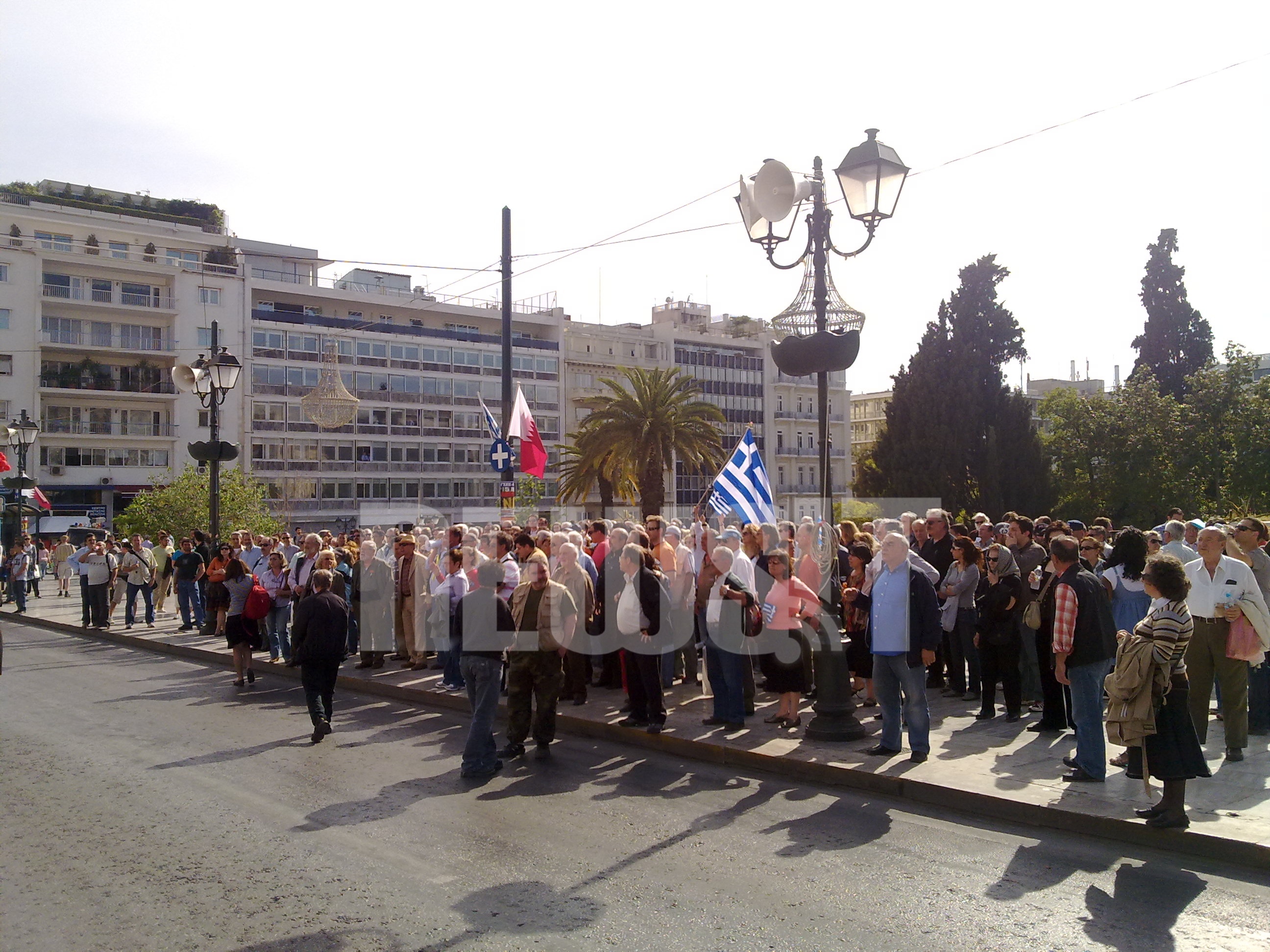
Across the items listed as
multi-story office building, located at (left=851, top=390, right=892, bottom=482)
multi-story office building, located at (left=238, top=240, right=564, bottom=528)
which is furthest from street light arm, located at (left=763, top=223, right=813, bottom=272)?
multi-story office building, located at (left=851, top=390, right=892, bottom=482)

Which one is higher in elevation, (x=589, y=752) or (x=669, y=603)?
(x=669, y=603)

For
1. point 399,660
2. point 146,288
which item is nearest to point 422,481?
A: point 146,288

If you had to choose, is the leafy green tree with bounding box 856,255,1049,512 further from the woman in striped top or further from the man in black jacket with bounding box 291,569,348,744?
the woman in striped top

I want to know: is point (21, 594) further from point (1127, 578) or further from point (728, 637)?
point (1127, 578)

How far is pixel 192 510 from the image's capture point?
34406mm

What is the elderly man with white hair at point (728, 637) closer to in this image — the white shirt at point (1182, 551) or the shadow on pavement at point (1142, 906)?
the shadow on pavement at point (1142, 906)

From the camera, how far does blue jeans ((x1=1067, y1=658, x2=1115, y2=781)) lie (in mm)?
7441

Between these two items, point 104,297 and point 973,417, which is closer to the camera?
point 973,417

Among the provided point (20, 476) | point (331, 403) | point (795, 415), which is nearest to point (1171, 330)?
point (795, 415)

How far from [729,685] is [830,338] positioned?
3.44 metres

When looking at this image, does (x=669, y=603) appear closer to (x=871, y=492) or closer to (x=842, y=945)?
(x=842, y=945)

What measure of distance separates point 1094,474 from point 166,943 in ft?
142

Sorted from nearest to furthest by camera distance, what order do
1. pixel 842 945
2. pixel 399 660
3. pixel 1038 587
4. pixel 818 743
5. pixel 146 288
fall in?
pixel 842 945 < pixel 818 743 < pixel 1038 587 < pixel 399 660 < pixel 146 288

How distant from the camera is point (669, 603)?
1088cm
